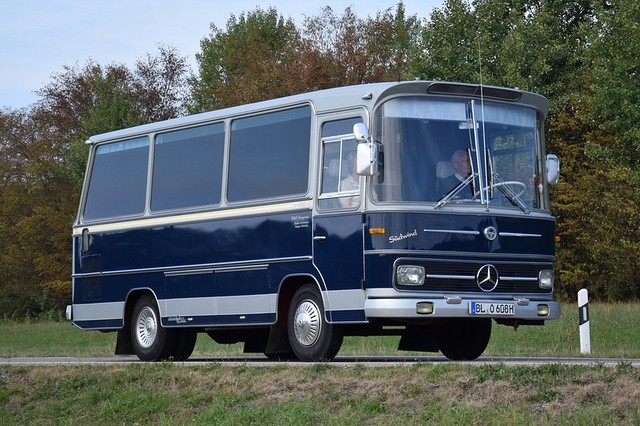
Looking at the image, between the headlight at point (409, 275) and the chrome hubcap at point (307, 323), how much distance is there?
54.6 inches

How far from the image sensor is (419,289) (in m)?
15.0

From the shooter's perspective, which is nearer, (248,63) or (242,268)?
(242,268)

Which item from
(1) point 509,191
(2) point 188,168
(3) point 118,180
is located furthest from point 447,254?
(3) point 118,180

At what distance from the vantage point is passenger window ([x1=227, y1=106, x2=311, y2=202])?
1645 cm

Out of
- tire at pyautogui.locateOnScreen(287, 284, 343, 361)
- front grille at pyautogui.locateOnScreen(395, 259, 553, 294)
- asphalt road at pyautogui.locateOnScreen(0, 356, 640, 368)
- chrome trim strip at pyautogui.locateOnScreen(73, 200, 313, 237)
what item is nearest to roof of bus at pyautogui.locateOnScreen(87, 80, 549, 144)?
chrome trim strip at pyautogui.locateOnScreen(73, 200, 313, 237)

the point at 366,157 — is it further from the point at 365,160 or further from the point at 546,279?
the point at 546,279

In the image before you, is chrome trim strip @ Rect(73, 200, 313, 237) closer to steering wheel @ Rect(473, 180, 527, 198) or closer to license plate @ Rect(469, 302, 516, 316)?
steering wheel @ Rect(473, 180, 527, 198)

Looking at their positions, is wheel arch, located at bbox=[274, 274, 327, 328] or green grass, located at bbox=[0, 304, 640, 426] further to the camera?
wheel arch, located at bbox=[274, 274, 327, 328]

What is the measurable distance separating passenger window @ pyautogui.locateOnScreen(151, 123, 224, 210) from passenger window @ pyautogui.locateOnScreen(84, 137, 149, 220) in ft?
1.25

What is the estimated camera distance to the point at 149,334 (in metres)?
19.2

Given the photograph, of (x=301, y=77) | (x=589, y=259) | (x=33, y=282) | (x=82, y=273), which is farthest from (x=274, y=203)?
(x=33, y=282)

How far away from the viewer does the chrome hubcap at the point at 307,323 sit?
1595 centimetres

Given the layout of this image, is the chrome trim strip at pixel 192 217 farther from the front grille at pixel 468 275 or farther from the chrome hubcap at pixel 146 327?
the front grille at pixel 468 275

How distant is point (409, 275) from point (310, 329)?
166 cm
